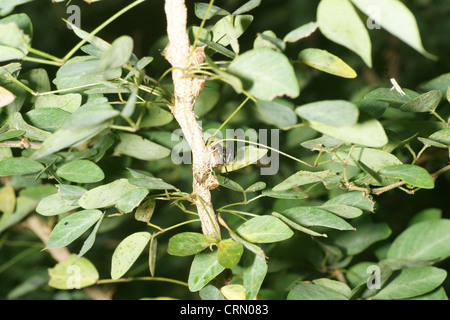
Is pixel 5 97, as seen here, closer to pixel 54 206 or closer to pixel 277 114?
pixel 54 206

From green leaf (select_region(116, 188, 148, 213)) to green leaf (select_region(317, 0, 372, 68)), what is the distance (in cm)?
29

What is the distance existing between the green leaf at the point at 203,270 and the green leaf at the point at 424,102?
1.07 feet

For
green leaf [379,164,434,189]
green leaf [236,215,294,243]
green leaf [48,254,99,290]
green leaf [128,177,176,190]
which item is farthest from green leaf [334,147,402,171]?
green leaf [48,254,99,290]

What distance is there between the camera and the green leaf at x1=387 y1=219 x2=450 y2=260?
0.68 m

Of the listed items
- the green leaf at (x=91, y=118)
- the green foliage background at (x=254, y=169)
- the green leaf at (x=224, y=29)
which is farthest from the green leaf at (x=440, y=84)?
the green leaf at (x=91, y=118)

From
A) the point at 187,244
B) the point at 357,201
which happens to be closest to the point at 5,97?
the point at 187,244

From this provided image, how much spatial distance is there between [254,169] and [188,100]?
1.65ft

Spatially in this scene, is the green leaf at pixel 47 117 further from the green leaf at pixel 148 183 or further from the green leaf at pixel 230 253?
the green leaf at pixel 230 253

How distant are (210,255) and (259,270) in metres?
0.07

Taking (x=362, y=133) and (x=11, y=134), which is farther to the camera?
(x=11, y=134)

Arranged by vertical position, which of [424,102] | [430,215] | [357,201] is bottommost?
[430,215]

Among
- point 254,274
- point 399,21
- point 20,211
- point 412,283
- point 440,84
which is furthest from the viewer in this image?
point 20,211

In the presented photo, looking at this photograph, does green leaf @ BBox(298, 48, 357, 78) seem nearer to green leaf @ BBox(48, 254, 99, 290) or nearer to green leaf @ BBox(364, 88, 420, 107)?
green leaf @ BBox(364, 88, 420, 107)

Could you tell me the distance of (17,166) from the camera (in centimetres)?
58
